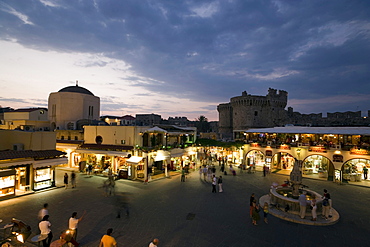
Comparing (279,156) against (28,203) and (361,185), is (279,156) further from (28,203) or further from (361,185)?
(28,203)

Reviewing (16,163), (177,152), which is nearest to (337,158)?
(177,152)

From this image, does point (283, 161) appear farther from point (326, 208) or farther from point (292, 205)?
point (326, 208)

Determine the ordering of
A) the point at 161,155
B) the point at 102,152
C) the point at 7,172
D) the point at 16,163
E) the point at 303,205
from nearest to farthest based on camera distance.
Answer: the point at 303,205 → the point at 7,172 → the point at 16,163 → the point at 161,155 → the point at 102,152

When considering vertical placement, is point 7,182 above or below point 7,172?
below

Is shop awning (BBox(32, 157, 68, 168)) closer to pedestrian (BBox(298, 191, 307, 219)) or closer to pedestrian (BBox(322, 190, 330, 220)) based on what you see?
pedestrian (BBox(298, 191, 307, 219))

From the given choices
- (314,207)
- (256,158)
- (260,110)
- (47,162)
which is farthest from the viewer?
(260,110)

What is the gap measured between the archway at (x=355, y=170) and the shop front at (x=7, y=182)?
2834 cm

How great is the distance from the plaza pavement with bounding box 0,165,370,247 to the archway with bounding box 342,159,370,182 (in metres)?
3.62

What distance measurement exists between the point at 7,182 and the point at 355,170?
31.0 meters

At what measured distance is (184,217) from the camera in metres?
10.3

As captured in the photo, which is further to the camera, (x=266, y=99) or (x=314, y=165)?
(x=266, y=99)

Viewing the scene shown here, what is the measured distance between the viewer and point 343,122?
3441 centimetres

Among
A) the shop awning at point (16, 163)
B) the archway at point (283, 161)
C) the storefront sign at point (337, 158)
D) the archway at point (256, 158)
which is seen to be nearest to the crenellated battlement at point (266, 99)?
the archway at point (256, 158)

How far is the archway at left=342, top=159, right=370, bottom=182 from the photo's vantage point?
18812mm
